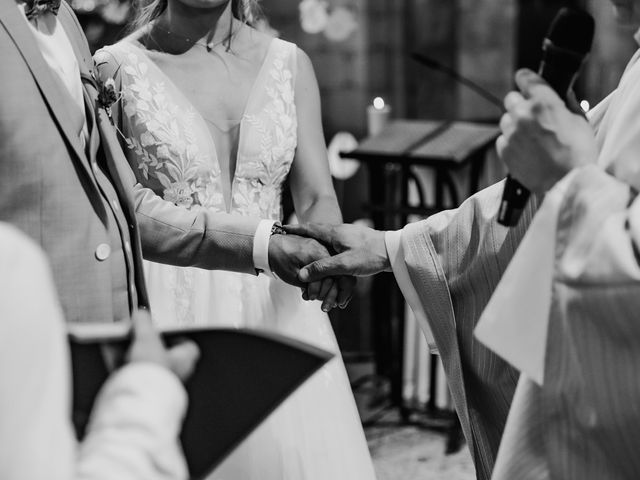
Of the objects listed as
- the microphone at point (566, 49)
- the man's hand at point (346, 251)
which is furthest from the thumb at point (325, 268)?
the microphone at point (566, 49)

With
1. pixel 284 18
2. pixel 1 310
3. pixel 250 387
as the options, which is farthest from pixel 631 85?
pixel 284 18

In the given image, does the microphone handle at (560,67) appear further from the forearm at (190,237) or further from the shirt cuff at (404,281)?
the forearm at (190,237)

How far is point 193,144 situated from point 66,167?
32.4 inches

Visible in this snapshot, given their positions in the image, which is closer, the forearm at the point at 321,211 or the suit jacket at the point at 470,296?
the suit jacket at the point at 470,296

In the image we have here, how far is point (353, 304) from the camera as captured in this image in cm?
650

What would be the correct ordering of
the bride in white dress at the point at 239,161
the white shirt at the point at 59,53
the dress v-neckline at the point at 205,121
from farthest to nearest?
the dress v-neckline at the point at 205,121
the bride in white dress at the point at 239,161
the white shirt at the point at 59,53

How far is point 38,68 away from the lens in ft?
6.04

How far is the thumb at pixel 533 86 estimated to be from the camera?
1638mm

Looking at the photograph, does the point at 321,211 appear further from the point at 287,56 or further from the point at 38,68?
the point at 38,68

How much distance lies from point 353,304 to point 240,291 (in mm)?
3889

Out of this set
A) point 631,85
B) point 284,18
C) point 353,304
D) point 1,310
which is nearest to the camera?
point 1,310

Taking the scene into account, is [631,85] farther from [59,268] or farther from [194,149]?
[194,149]

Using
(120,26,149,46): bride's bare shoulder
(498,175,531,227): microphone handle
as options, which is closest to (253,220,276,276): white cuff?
(120,26,149,46): bride's bare shoulder

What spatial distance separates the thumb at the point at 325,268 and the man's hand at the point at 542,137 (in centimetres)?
92
